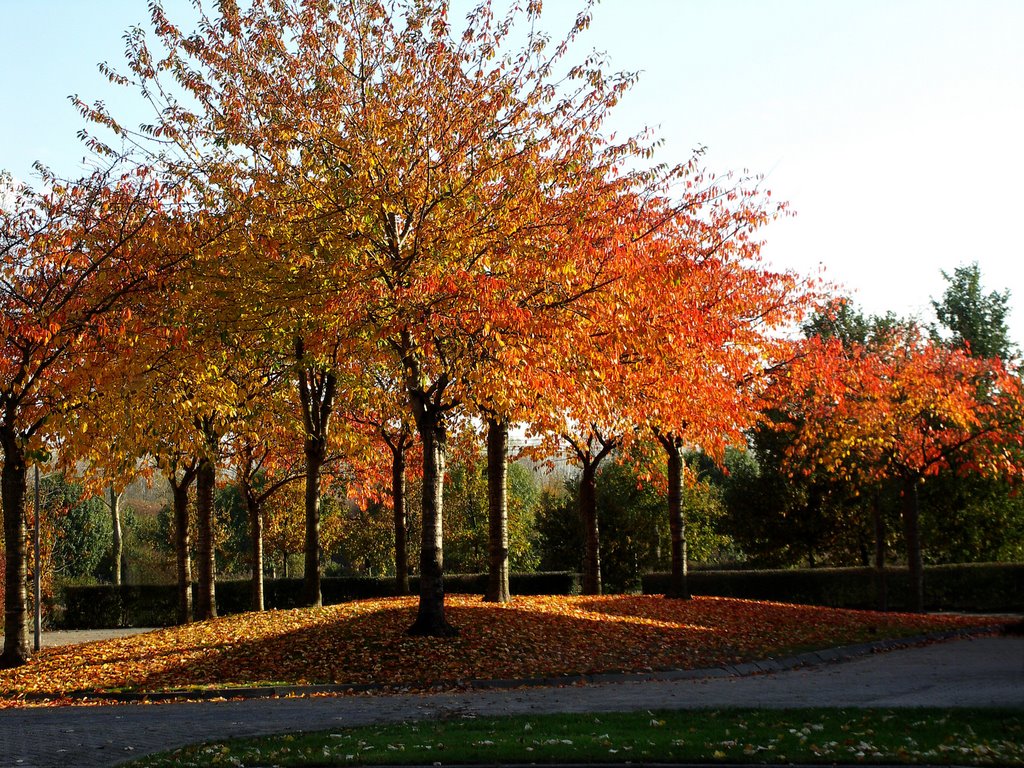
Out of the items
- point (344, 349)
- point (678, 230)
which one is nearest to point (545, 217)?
point (344, 349)

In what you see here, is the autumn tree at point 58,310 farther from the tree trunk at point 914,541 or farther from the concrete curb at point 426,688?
the tree trunk at point 914,541

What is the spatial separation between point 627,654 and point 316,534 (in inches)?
371

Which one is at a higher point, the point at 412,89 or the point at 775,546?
the point at 412,89

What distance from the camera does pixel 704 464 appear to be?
6262 cm

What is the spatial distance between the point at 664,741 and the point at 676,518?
14.5 meters

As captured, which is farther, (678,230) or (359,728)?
A: (678,230)

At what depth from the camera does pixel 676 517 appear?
2217 centimetres

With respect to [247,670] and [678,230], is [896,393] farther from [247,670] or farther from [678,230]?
[247,670]

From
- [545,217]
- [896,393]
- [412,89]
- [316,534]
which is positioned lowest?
[316,534]

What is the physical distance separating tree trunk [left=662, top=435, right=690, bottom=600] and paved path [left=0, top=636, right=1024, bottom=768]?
25.7 ft

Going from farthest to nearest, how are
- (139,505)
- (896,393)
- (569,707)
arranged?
(139,505)
(896,393)
(569,707)

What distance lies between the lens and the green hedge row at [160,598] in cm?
3512

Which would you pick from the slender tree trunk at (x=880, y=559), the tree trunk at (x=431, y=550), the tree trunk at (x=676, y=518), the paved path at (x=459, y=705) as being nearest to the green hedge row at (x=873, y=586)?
the slender tree trunk at (x=880, y=559)

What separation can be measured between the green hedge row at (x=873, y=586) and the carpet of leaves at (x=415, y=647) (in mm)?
11288
